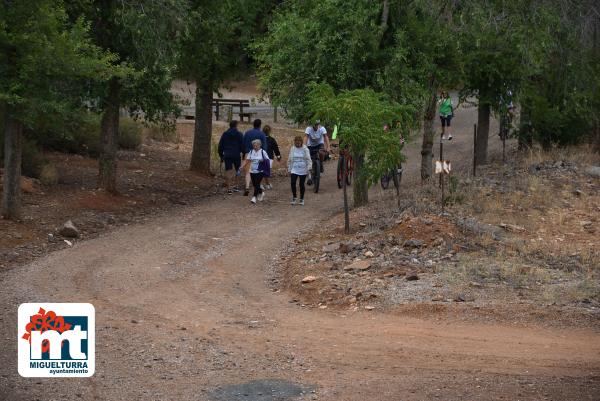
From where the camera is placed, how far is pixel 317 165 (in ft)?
80.8

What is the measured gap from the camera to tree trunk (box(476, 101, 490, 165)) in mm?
28734

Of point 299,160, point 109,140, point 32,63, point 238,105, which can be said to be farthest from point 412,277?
point 238,105

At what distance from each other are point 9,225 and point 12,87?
101 inches

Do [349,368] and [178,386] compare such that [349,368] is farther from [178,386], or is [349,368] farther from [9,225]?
[9,225]

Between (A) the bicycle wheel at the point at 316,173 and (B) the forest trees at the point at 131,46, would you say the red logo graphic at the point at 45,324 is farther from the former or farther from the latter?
(A) the bicycle wheel at the point at 316,173

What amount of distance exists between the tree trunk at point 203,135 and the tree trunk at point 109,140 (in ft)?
15.8

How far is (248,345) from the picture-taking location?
11.8 metres

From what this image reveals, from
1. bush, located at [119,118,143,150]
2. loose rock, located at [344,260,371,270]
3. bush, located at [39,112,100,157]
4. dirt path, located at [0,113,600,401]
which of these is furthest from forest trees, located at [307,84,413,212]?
bush, located at [119,118,143,150]

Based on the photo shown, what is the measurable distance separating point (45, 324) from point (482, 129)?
19.8 meters

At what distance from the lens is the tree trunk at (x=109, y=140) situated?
72.4ft

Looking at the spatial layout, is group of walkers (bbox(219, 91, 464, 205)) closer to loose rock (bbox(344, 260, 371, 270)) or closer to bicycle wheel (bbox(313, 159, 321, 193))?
bicycle wheel (bbox(313, 159, 321, 193))

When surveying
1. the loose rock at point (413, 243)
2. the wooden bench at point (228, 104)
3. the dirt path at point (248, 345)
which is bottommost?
the dirt path at point (248, 345)

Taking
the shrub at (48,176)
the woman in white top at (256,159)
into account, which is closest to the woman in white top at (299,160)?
the woman in white top at (256,159)

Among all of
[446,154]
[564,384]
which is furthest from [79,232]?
[446,154]
